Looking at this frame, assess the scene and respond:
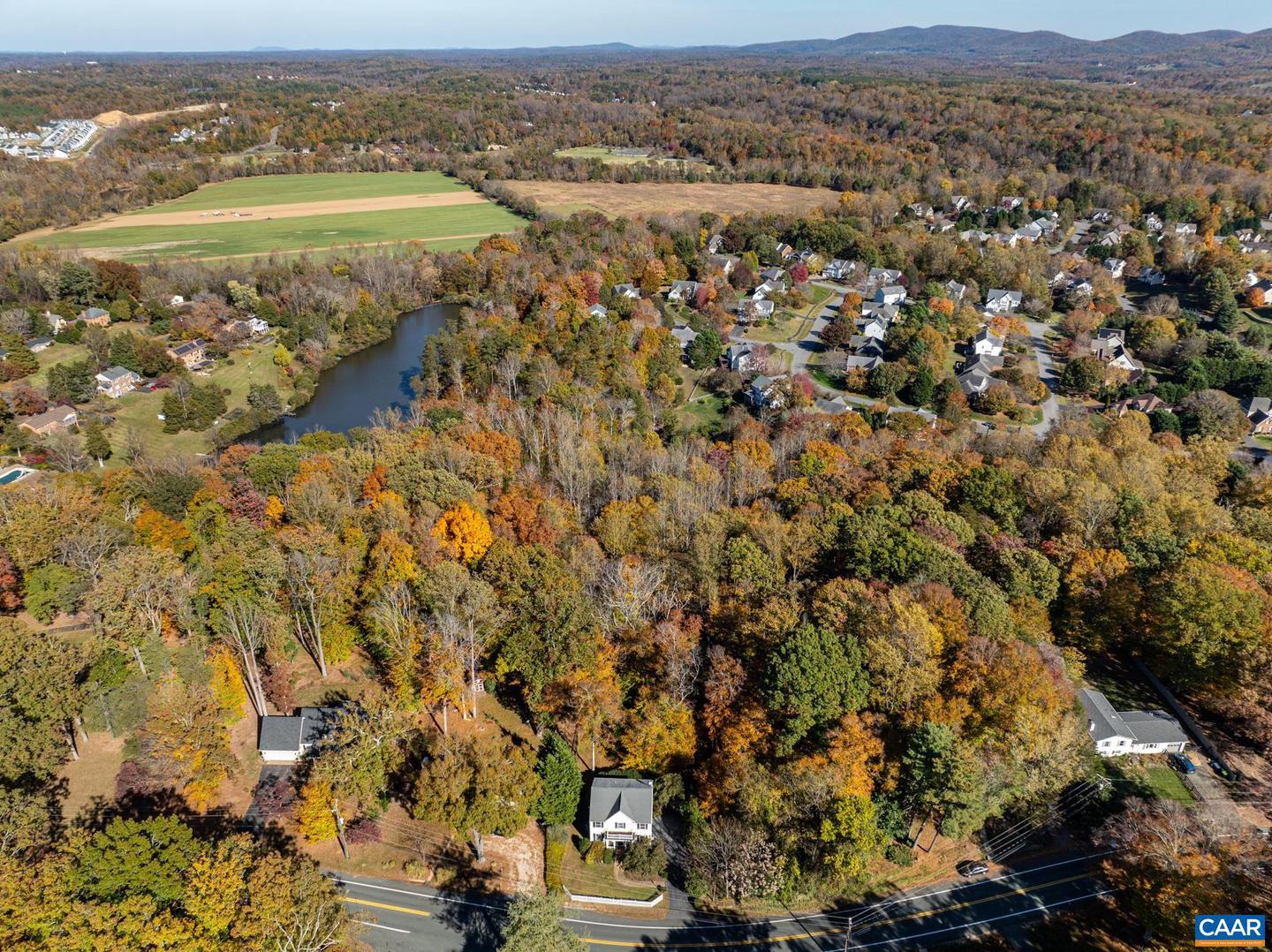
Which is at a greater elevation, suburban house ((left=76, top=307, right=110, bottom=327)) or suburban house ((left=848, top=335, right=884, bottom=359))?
suburban house ((left=76, top=307, right=110, bottom=327))

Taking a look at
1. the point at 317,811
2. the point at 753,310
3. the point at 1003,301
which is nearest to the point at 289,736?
Answer: the point at 317,811

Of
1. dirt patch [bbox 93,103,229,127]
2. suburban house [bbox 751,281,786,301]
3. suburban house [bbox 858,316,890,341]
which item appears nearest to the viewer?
suburban house [bbox 858,316,890,341]

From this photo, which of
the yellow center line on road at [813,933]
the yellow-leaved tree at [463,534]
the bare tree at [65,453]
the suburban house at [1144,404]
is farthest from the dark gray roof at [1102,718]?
the bare tree at [65,453]

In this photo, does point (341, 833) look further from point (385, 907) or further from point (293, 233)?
point (293, 233)

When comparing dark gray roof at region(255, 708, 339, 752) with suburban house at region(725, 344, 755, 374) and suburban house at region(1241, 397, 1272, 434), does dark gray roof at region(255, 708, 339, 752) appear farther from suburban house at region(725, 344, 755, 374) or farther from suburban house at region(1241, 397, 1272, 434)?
suburban house at region(1241, 397, 1272, 434)

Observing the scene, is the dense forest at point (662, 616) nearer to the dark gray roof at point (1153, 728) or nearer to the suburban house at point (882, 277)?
the dark gray roof at point (1153, 728)

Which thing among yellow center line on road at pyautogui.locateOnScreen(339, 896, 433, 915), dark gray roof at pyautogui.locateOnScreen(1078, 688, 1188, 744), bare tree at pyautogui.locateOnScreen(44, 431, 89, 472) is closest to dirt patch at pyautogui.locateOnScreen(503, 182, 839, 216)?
bare tree at pyautogui.locateOnScreen(44, 431, 89, 472)
